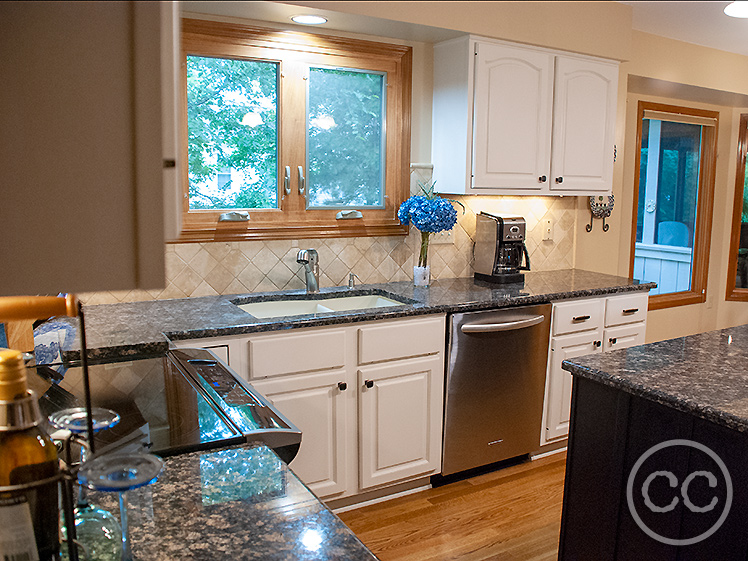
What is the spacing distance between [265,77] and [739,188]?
4312 millimetres

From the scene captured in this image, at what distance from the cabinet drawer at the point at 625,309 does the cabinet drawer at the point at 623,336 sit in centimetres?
4

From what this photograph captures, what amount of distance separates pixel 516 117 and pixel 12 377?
9.83 feet

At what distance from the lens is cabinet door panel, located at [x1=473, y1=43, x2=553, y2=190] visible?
3.15m

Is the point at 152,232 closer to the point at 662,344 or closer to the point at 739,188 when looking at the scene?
the point at 662,344

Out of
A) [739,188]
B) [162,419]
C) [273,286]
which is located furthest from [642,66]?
[162,419]

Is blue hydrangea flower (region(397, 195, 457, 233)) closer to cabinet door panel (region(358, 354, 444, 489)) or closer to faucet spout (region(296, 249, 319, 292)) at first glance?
faucet spout (region(296, 249, 319, 292))

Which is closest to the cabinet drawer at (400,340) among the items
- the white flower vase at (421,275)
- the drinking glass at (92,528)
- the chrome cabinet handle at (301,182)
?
the white flower vase at (421,275)

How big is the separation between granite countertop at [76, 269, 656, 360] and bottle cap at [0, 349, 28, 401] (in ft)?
4.26

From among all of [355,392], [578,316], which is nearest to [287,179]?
[355,392]

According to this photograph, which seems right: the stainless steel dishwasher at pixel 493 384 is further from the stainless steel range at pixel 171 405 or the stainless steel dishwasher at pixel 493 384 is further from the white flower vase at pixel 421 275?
the stainless steel range at pixel 171 405

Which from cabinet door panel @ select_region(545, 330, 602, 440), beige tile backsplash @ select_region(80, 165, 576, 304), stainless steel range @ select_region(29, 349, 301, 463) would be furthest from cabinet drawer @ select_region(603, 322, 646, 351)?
stainless steel range @ select_region(29, 349, 301, 463)

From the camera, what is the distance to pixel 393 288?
322 cm

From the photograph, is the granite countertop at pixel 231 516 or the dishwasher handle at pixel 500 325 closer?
the granite countertop at pixel 231 516

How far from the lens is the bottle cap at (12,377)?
673 mm
